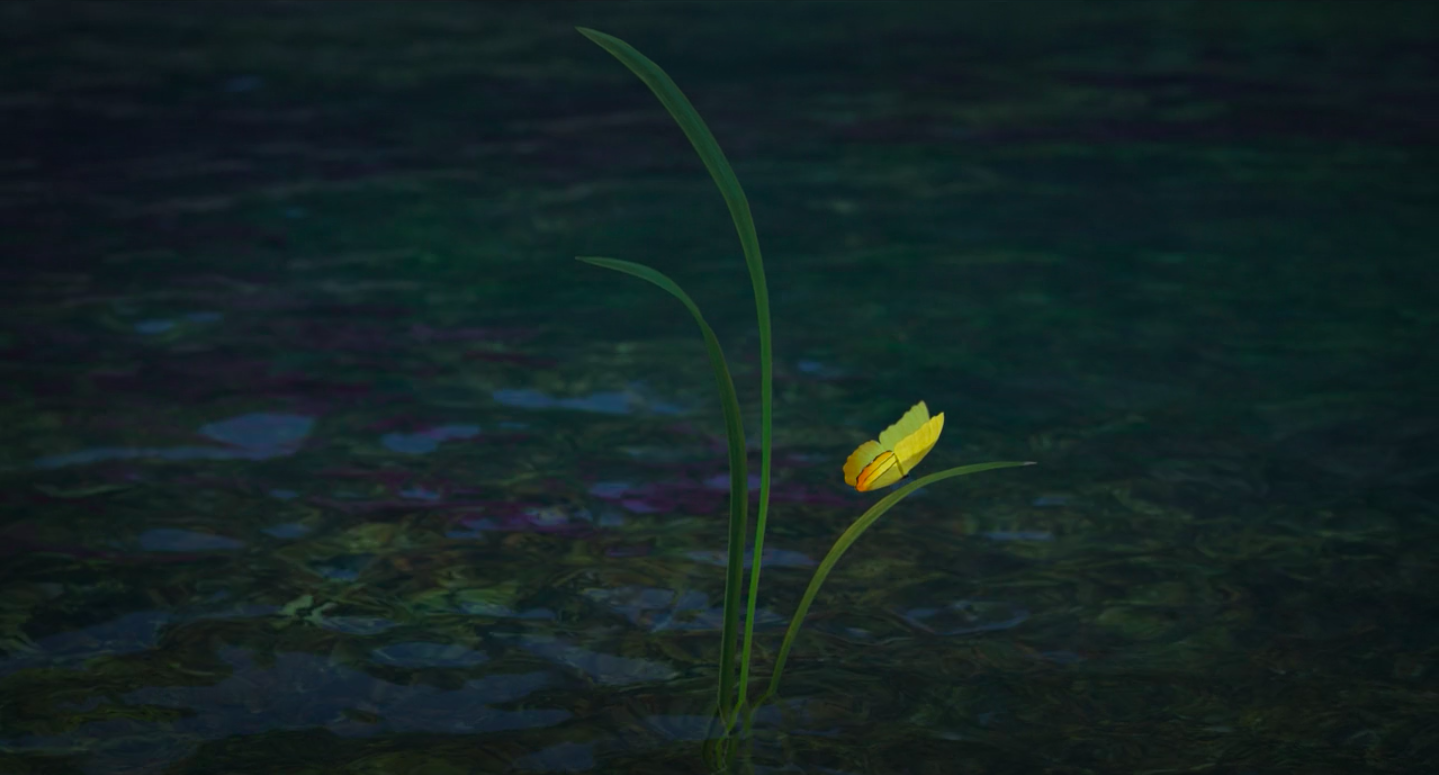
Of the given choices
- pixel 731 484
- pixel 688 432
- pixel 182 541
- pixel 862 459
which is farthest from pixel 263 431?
pixel 862 459

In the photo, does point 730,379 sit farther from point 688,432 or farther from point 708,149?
point 688,432

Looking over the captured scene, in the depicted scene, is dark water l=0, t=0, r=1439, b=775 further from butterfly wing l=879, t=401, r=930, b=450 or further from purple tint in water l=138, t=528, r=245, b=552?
butterfly wing l=879, t=401, r=930, b=450

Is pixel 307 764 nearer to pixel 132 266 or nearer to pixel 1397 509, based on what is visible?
pixel 1397 509

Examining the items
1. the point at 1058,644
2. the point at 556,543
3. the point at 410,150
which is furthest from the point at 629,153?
the point at 1058,644

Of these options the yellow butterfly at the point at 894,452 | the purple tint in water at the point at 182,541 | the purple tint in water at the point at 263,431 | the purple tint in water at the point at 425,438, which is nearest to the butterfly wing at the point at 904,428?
the yellow butterfly at the point at 894,452

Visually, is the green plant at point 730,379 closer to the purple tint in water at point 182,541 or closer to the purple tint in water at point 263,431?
the purple tint in water at point 182,541

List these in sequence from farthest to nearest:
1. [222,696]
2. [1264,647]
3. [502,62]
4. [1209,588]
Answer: [502,62] → [1209,588] → [1264,647] → [222,696]
